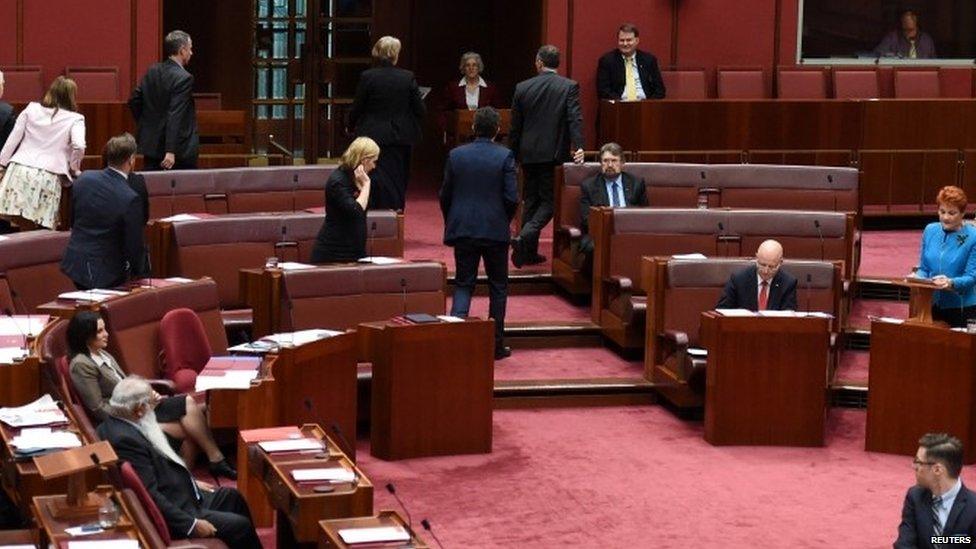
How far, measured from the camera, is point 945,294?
947 cm

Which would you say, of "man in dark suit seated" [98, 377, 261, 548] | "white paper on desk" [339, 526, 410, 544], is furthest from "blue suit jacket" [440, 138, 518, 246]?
"white paper on desk" [339, 526, 410, 544]

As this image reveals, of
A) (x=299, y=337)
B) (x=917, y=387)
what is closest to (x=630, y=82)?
(x=917, y=387)

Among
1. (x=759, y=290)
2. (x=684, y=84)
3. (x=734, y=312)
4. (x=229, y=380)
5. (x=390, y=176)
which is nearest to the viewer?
(x=229, y=380)

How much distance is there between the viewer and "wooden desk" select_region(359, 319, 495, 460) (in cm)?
865

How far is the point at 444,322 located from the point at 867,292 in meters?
3.67

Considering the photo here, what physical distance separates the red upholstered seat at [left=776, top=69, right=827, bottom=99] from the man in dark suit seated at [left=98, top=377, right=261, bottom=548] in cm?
879

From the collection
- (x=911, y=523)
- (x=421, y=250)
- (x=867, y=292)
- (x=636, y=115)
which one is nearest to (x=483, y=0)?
(x=636, y=115)

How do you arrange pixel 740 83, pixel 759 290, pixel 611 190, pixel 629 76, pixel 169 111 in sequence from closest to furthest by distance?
A: pixel 759 290 < pixel 611 190 < pixel 169 111 < pixel 629 76 < pixel 740 83

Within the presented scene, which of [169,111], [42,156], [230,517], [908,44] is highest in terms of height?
[908,44]

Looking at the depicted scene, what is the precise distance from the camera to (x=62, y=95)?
34.9 ft

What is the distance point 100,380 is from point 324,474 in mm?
1291

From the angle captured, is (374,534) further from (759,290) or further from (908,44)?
(908,44)

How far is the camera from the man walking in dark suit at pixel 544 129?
1150cm

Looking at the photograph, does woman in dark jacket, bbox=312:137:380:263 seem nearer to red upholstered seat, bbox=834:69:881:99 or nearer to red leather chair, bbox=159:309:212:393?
red leather chair, bbox=159:309:212:393
